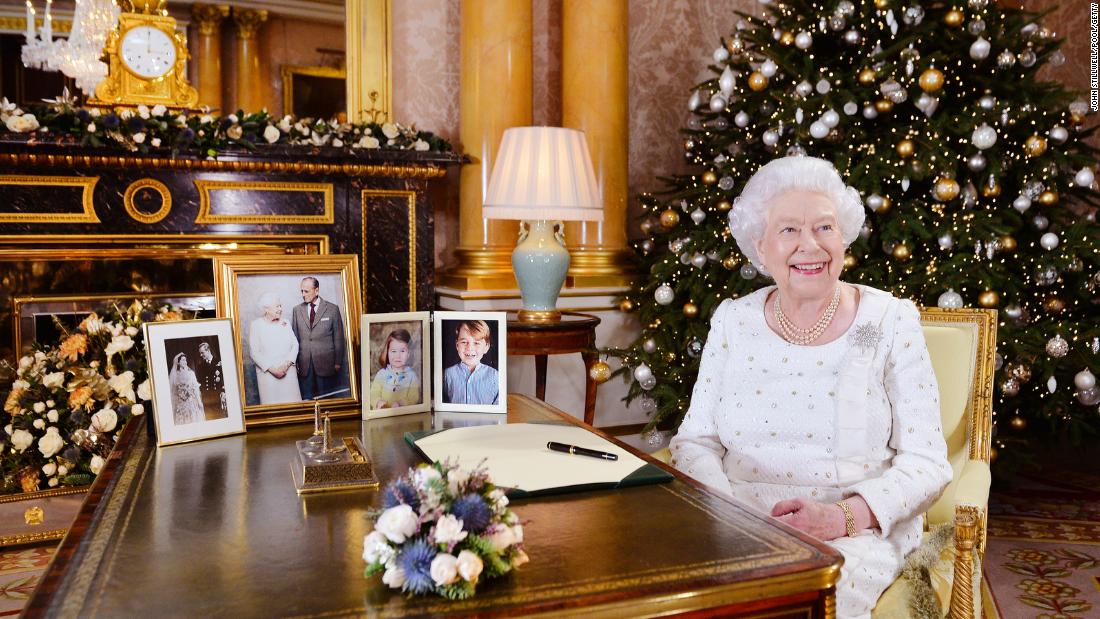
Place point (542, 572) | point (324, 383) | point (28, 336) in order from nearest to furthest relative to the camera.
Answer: point (542, 572) < point (324, 383) < point (28, 336)

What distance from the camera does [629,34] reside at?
4984 millimetres

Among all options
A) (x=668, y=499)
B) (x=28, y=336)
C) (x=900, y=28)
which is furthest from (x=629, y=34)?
(x=668, y=499)

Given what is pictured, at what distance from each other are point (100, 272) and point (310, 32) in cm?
145

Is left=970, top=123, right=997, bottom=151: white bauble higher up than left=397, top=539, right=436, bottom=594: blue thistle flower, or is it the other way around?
left=970, top=123, right=997, bottom=151: white bauble

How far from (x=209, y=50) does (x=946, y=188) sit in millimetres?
3164

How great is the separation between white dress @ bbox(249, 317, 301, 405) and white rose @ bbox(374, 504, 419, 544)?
844mm

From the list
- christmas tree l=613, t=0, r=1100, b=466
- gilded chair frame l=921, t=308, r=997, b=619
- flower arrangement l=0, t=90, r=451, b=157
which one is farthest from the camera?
flower arrangement l=0, t=90, r=451, b=157

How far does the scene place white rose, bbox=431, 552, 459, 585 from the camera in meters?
0.96

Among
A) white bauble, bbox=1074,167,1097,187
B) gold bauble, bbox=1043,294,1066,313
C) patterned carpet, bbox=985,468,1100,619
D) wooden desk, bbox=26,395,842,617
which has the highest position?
white bauble, bbox=1074,167,1097,187

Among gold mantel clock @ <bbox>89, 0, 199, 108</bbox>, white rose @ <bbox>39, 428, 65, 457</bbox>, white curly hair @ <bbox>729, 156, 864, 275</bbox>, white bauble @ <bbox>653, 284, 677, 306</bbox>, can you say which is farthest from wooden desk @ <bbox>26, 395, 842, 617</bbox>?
gold mantel clock @ <bbox>89, 0, 199, 108</bbox>

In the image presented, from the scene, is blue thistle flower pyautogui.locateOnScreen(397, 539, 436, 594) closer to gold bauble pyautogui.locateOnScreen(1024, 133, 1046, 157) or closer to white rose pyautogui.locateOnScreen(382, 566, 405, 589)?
white rose pyautogui.locateOnScreen(382, 566, 405, 589)

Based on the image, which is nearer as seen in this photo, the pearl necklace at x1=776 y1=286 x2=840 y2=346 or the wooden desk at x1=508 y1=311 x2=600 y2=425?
the pearl necklace at x1=776 y1=286 x2=840 y2=346

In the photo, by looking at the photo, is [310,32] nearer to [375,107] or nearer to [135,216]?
[375,107]

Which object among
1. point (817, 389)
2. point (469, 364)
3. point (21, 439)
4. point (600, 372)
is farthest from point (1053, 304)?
point (21, 439)
